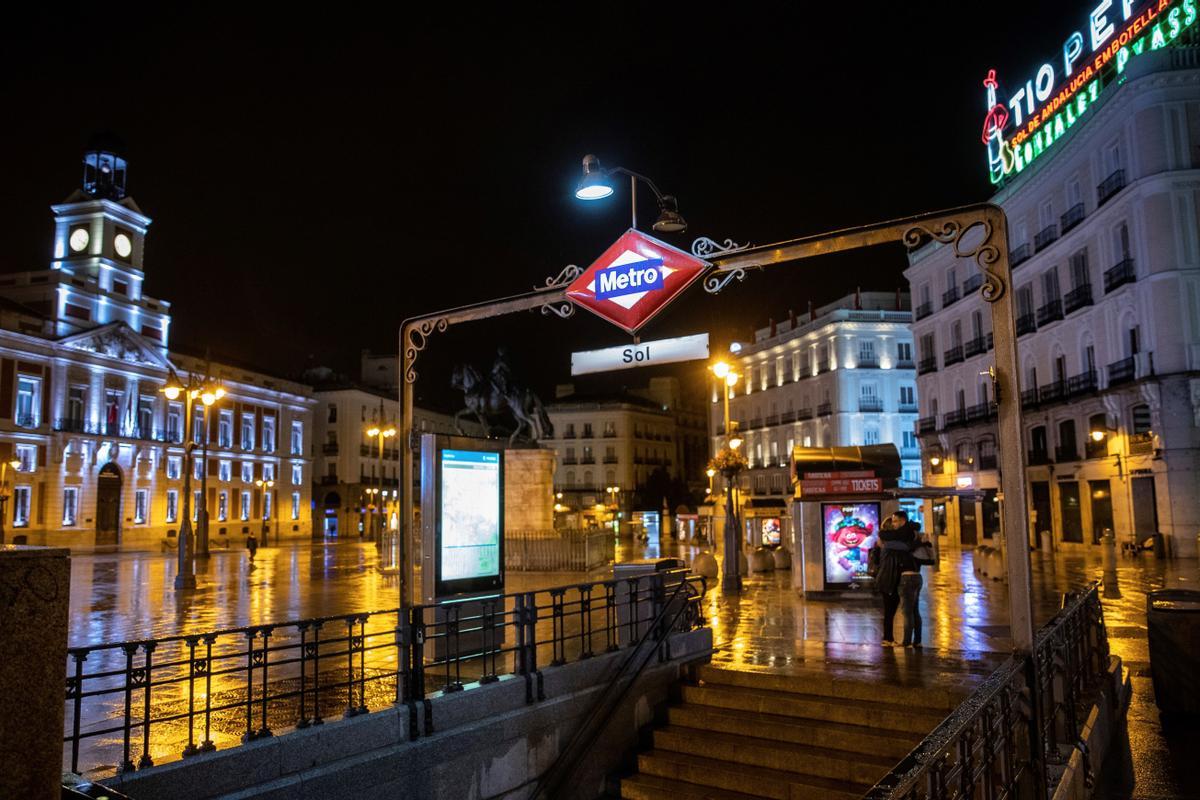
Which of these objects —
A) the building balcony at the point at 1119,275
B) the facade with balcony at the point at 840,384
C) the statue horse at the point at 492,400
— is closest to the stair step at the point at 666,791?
the statue horse at the point at 492,400

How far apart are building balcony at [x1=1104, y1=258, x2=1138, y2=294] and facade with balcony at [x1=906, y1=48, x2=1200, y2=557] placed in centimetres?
5

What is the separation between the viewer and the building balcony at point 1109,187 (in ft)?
112

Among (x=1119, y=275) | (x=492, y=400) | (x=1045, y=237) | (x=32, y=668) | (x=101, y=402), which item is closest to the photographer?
(x=32, y=668)

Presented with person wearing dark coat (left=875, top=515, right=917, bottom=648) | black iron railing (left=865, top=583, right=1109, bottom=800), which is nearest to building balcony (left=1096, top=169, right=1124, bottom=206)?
person wearing dark coat (left=875, top=515, right=917, bottom=648)

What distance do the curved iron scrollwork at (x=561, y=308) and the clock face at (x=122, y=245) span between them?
56815 millimetres

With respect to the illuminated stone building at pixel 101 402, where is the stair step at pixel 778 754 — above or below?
below

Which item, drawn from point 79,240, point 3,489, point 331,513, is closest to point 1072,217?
point 3,489

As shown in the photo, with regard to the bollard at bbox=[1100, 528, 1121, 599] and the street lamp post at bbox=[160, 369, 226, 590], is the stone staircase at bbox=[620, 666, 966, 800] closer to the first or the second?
the bollard at bbox=[1100, 528, 1121, 599]

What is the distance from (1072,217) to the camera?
125ft

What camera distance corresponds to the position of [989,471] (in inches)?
1789

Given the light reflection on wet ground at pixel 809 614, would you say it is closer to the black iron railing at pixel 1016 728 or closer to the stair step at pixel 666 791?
the black iron railing at pixel 1016 728

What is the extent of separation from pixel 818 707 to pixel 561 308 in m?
5.03

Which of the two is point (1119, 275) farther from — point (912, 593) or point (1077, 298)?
point (912, 593)

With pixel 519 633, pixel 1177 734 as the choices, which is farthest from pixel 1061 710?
pixel 519 633
